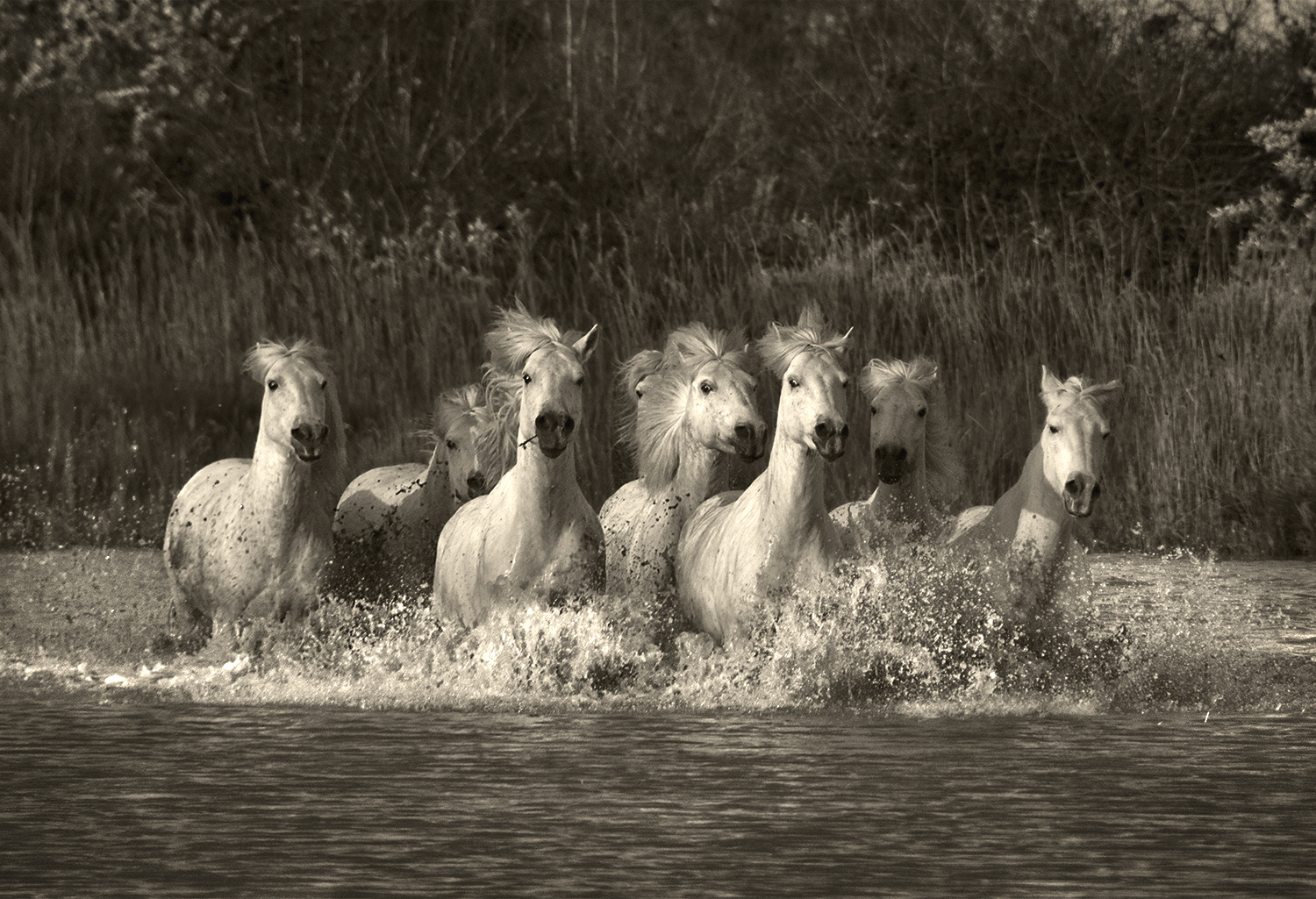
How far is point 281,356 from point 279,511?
662 mm

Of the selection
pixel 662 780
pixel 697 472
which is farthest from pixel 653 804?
pixel 697 472

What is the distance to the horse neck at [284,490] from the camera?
8961 mm

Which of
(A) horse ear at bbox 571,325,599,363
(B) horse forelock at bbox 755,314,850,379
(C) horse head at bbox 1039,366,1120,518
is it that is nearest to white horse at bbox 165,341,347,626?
(A) horse ear at bbox 571,325,599,363

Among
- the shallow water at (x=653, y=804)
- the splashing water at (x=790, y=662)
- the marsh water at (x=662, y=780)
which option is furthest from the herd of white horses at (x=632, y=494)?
the shallow water at (x=653, y=804)

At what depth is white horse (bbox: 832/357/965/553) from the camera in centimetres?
887

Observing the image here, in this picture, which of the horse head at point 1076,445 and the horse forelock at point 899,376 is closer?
the horse head at point 1076,445

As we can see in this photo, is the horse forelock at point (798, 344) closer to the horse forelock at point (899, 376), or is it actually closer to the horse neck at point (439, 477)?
the horse forelock at point (899, 376)

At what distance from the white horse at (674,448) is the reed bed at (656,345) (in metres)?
1.98

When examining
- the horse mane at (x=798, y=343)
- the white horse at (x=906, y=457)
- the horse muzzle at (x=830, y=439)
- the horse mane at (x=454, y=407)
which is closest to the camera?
the horse muzzle at (x=830, y=439)

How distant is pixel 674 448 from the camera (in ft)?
30.9

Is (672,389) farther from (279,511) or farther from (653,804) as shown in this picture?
(653,804)

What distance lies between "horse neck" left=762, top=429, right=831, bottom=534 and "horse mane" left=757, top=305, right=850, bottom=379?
388 mm

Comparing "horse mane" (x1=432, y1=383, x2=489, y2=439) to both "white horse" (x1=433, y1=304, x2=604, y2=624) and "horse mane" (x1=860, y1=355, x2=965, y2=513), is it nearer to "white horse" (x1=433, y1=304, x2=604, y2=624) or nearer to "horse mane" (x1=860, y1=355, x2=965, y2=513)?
"white horse" (x1=433, y1=304, x2=604, y2=624)

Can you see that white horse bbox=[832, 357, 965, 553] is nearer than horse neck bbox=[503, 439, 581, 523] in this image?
No
